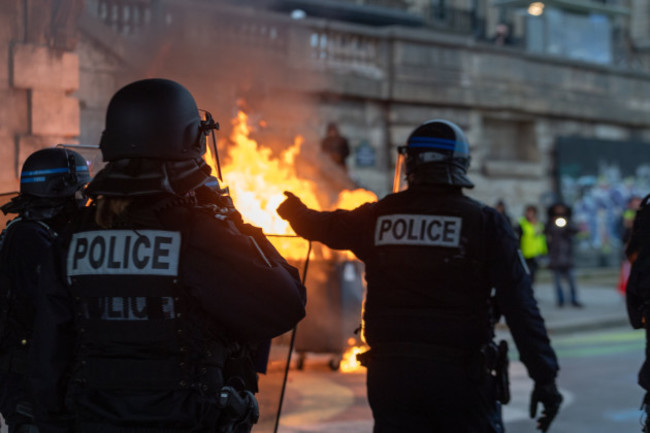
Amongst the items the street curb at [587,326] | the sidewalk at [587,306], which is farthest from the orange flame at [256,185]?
the sidewalk at [587,306]

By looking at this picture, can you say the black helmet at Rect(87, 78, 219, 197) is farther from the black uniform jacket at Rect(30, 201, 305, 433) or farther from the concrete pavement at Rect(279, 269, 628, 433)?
the concrete pavement at Rect(279, 269, 628, 433)

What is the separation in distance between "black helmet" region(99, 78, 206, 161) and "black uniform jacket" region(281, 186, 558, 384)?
1.16 meters

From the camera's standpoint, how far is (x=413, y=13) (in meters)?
19.3

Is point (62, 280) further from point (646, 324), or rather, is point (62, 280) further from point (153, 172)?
point (646, 324)

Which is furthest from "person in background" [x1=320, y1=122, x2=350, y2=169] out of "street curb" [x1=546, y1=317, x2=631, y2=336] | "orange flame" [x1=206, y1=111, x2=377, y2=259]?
"orange flame" [x1=206, y1=111, x2=377, y2=259]

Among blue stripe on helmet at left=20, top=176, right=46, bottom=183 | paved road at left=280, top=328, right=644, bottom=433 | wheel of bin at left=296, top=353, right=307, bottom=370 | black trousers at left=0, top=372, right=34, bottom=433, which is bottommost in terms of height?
paved road at left=280, top=328, right=644, bottom=433

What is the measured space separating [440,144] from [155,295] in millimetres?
1603

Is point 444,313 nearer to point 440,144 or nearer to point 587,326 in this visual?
point 440,144

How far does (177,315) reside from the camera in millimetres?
2475

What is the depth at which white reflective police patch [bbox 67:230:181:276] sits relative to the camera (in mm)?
2479

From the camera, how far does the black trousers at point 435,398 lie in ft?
10.9

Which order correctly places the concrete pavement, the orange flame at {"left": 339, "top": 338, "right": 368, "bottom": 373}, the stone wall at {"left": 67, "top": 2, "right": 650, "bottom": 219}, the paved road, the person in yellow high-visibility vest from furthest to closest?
the person in yellow high-visibility vest
the stone wall at {"left": 67, "top": 2, "right": 650, "bottom": 219}
the orange flame at {"left": 339, "top": 338, "right": 368, "bottom": 373}
the paved road
the concrete pavement

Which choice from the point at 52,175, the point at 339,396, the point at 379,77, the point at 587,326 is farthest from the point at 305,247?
the point at 379,77

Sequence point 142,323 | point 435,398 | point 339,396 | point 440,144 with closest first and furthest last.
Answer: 1. point 142,323
2. point 435,398
3. point 440,144
4. point 339,396
